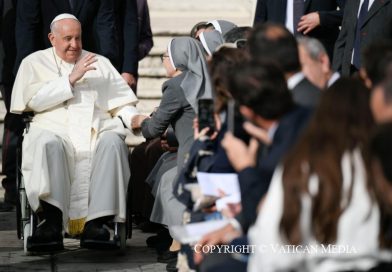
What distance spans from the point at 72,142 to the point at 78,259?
801 millimetres

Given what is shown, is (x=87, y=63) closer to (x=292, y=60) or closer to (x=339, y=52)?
(x=339, y=52)

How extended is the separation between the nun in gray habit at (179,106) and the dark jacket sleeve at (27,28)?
5.86 ft

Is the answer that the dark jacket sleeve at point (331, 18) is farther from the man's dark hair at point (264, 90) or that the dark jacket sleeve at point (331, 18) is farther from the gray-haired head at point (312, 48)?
the man's dark hair at point (264, 90)

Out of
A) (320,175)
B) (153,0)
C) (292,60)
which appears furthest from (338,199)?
(153,0)

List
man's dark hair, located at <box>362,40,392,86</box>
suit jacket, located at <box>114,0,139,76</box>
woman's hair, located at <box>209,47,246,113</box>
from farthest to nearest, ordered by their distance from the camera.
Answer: suit jacket, located at <box>114,0,139,76</box> < woman's hair, located at <box>209,47,246,113</box> < man's dark hair, located at <box>362,40,392,86</box>

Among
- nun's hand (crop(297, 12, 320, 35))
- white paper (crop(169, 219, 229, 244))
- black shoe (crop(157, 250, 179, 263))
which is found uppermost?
nun's hand (crop(297, 12, 320, 35))

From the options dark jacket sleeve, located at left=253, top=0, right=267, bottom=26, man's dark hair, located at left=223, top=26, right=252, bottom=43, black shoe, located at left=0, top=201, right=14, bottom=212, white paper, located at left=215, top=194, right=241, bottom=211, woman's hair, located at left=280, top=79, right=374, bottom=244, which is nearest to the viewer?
woman's hair, located at left=280, top=79, right=374, bottom=244

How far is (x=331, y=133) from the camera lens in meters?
4.21

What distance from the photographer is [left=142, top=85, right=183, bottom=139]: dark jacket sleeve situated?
767cm

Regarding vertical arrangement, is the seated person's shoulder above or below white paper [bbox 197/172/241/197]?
above

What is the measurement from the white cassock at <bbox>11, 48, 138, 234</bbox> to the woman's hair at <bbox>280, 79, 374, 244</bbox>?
388 cm

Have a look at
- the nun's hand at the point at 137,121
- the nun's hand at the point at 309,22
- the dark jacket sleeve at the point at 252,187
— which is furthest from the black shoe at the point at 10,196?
the dark jacket sleeve at the point at 252,187

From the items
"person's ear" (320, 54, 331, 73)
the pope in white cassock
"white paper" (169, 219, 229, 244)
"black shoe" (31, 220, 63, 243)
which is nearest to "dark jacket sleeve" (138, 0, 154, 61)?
the pope in white cassock

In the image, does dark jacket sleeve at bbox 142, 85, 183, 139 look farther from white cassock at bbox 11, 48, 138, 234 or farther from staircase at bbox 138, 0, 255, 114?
staircase at bbox 138, 0, 255, 114
